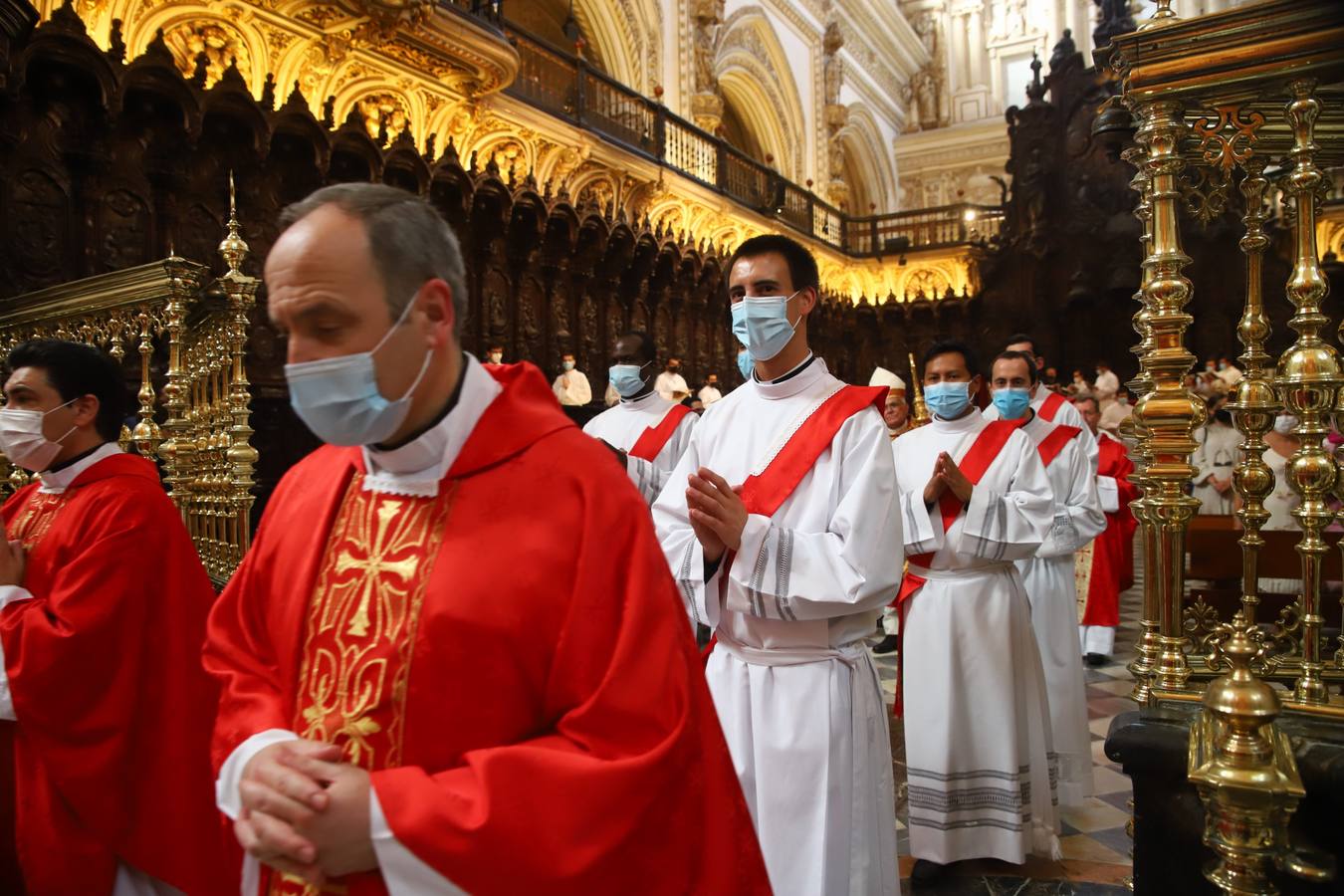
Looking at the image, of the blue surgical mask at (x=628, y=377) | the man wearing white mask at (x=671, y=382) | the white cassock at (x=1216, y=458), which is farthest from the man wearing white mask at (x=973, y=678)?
the man wearing white mask at (x=671, y=382)

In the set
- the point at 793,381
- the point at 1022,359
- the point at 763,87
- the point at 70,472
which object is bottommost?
the point at 70,472

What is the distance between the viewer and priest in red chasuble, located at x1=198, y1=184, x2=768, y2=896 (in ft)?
3.93

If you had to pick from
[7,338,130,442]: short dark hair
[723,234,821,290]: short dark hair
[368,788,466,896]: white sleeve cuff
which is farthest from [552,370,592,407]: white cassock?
[368,788,466,896]: white sleeve cuff

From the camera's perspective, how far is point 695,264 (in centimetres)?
1585

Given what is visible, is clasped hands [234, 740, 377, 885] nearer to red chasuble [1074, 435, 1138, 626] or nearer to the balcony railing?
red chasuble [1074, 435, 1138, 626]

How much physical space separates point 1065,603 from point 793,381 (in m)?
2.83

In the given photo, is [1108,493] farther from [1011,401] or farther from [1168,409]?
[1168,409]

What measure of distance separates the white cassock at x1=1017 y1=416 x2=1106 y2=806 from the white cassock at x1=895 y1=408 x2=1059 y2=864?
40 cm

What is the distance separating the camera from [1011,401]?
4.76 meters

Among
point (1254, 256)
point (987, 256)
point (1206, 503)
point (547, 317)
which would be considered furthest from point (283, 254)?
point (987, 256)

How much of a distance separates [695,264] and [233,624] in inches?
578

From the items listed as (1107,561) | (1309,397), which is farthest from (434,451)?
(1107,561)

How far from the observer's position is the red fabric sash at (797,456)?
255 centimetres

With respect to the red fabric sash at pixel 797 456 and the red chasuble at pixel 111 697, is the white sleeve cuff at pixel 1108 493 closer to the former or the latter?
the red fabric sash at pixel 797 456
